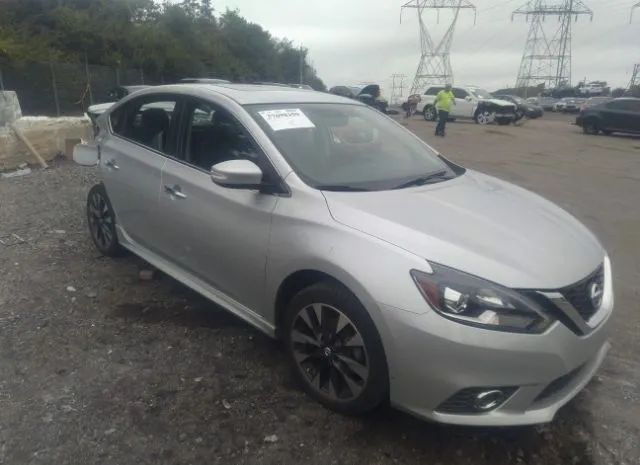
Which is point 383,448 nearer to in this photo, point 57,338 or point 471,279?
point 471,279

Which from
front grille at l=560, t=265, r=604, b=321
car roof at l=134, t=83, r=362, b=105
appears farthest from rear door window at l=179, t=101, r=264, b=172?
front grille at l=560, t=265, r=604, b=321

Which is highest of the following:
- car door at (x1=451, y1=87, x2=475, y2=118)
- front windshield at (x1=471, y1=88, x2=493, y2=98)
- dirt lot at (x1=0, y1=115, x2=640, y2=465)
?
front windshield at (x1=471, y1=88, x2=493, y2=98)

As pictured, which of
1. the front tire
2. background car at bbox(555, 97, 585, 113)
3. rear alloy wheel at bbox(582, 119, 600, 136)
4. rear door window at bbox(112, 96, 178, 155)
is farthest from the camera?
background car at bbox(555, 97, 585, 113)

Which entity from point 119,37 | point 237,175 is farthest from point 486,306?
point 119,37

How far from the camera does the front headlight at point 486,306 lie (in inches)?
88.7

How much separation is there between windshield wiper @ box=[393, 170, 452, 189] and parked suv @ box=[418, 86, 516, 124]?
22487 mm

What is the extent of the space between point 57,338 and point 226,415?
4.79 feet

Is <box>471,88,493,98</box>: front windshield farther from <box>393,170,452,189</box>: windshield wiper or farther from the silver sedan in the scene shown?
<box>393,170,452,189</box>: windshield wiper

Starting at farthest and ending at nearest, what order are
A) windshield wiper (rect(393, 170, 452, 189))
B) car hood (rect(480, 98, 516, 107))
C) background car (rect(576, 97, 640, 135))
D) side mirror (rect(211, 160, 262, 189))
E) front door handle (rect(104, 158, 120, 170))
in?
1. car hood (rect(480, 98, 516, 107))
2. background car (rect(576, 97, 640, 135))
3. front door handle (rect(104, 158, 120, 170))
4. windshield wiper (rect(393, 170, 452, 189))
5. side mirror (rect(211, 160, 262, 189))

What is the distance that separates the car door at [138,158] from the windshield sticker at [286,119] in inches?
32.1

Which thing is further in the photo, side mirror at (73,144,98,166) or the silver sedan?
side mirror at (73,144,98,166)

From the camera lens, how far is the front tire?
2473 mm

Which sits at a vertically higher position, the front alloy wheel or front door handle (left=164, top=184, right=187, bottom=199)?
front door handle (left=164, top=184, right=187, bottom=199)

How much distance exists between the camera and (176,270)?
3.74 metres
